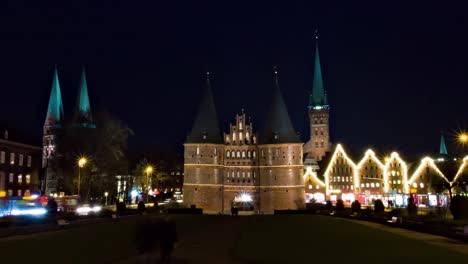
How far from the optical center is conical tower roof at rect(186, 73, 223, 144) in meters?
97.0

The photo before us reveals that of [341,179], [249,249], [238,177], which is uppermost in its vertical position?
[238,177]

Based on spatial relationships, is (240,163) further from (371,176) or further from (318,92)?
(318,92)

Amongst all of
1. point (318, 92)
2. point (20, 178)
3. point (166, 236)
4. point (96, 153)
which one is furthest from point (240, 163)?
point (166, 236)

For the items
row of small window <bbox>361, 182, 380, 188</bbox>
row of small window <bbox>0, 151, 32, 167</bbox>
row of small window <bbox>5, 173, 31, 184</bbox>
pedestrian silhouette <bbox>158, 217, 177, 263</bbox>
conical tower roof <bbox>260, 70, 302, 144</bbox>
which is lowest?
pedestrian silhouette <bbox>158, 217, 177, 263</bbox>

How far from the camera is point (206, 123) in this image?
97.8 m

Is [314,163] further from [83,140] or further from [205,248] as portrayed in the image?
[205,248]

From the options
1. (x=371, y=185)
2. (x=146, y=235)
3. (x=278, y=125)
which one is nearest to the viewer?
(x=146, y=235)

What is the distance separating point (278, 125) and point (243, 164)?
9.99m

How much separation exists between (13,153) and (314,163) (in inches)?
3359

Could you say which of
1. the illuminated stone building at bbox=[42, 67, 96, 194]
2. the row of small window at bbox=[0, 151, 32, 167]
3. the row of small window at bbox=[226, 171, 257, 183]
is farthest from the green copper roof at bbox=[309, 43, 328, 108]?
the row of small window at bbox=[0, 151, 32, 167]

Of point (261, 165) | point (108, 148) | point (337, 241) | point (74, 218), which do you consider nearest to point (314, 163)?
point (261, 165)

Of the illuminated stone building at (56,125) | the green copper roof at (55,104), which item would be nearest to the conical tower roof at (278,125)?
the illuminated stone building at (56,125)

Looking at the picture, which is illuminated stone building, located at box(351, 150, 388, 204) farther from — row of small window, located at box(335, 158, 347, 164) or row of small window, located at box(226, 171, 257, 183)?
row of small window, located at box(226, 171, 257, 183)

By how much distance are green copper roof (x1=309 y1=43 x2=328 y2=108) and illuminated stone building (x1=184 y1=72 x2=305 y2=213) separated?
214 feet
